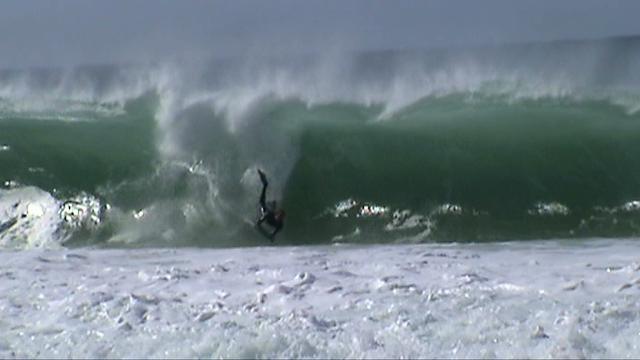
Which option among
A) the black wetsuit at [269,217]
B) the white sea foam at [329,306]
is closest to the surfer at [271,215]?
the black wetsuit at [269,217]

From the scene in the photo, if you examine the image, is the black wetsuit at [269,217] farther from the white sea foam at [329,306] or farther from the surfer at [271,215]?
the white sea foam at [329,306]

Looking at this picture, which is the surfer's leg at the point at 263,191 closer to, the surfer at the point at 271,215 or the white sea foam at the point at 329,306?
the surfer at the point at 271,215

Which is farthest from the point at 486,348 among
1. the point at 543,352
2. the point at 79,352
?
the point at 79,352

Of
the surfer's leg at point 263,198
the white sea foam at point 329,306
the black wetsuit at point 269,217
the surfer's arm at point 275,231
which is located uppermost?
the surfer's leg at point 263,198

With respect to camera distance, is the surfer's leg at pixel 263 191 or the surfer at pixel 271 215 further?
the surfer's leg at pixel 263 191

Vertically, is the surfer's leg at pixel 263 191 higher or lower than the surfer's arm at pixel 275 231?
higher

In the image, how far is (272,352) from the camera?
23.7 ft

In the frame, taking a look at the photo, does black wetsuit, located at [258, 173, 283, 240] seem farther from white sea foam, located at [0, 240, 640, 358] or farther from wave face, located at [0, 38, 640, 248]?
white sea foam, located at [0, 240, 640, 358]

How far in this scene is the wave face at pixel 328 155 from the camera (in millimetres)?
12508

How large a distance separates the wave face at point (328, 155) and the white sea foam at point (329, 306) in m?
2.67

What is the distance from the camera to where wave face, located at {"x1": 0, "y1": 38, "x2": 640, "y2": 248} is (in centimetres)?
1251

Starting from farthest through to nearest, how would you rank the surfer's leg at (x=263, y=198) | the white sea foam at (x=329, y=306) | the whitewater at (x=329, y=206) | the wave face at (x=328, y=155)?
the surfer's leg at (x=263, y=198) → the wave face at (x=328, y=155) → the whitewater at (x=329, y=206) → the white sea foam at (x=329, y=306)

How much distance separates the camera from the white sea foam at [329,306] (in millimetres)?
7230

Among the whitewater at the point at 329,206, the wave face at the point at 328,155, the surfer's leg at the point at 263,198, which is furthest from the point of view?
the surfer's leg at the point at 263,198
